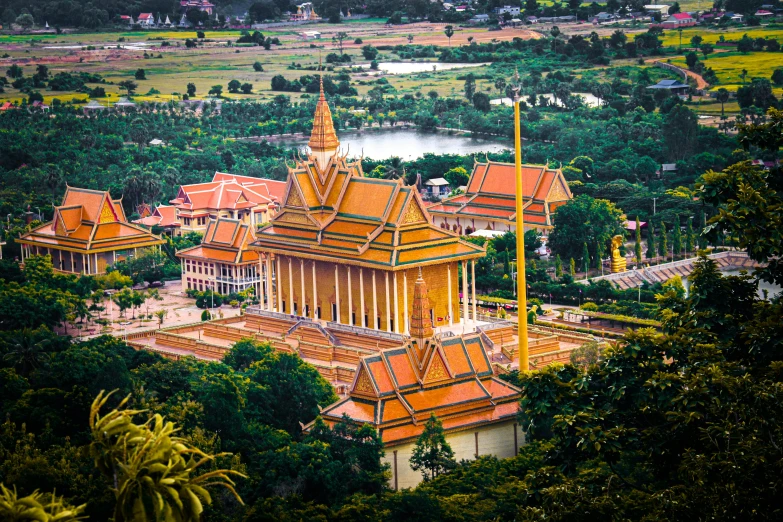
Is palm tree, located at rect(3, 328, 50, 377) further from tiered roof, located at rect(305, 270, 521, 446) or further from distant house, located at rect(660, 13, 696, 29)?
distant house, located at rect(660, 13, 696, 29)

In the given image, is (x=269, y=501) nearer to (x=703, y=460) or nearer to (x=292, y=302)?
(x=703, y=460)

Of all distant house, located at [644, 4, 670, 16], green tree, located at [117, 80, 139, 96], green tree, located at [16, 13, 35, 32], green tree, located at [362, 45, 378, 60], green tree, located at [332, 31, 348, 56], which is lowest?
green tree, located at [117, 80, 139, 96]

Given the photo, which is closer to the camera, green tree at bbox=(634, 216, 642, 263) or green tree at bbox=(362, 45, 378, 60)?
green tree at bbox=(634, 216, 642, 263)

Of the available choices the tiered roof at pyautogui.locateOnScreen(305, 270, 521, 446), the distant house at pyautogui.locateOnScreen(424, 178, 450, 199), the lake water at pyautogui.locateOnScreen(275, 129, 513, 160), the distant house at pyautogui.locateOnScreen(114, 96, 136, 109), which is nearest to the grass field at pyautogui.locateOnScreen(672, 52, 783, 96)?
the lake water at pyautogui.locateOnScreen(275, 129, 513, 160)

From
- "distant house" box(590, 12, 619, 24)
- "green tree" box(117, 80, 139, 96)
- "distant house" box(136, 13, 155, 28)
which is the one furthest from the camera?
"distant house" box(136, 13, 155, 28)

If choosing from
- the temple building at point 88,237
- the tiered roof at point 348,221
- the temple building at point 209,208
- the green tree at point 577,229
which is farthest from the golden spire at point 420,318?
the temple building at point 209,208

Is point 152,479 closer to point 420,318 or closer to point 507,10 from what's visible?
point 420,318
